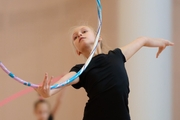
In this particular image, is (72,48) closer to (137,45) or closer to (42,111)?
(42,111)

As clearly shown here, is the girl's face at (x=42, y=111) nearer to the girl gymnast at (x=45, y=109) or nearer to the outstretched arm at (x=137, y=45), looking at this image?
the girl gymnast at (x=45, y=109)

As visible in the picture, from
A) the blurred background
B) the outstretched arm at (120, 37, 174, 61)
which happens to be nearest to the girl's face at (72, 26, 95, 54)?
the outstretched arm at (120, 37, 174, 61)

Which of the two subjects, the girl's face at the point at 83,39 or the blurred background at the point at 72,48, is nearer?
the girl's face at the point at 83,39

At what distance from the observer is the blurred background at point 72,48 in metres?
1.21

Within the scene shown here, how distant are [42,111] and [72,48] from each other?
335mm

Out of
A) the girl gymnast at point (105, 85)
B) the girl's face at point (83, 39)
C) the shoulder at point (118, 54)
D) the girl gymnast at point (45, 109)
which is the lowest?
the girl gymnast at point (45, 109)

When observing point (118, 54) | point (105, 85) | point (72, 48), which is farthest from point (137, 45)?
point (72, 48)

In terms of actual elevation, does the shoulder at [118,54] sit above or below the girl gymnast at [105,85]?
above

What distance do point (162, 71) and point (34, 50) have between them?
0.61 m

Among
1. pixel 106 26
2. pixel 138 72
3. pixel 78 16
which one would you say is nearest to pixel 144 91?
pixel 138 72

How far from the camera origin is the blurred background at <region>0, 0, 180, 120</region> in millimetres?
1213

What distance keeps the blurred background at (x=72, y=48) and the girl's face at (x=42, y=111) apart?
0.08 metres

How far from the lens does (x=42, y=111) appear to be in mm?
1259

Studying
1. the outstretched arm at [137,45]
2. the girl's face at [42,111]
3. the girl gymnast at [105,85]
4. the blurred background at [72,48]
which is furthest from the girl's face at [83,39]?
the girl's face at [42,111]
